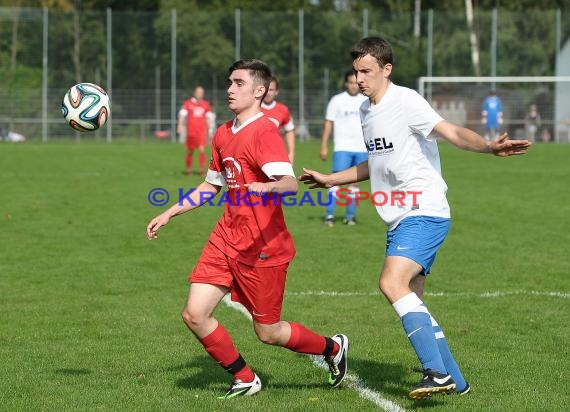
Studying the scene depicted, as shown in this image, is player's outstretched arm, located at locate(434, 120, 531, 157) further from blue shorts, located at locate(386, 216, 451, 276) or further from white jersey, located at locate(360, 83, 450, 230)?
blue shorts, located at locate(386, 216, 451, 276)

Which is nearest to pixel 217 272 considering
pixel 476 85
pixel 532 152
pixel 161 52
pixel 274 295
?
pixel 274 295

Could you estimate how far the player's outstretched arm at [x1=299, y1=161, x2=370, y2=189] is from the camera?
21.3 ft

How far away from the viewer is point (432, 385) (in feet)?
18.7

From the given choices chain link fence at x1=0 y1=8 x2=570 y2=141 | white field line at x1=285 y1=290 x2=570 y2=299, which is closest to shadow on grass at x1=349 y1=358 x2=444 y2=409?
white field line at x1=285 y1=290 x2=570 y2=299

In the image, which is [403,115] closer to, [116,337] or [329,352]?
[329,352]

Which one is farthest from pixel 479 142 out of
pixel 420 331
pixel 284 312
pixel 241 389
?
pixel 284 312

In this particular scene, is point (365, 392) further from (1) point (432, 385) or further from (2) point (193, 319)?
(2) point (193, 319)

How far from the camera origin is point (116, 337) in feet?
25.9

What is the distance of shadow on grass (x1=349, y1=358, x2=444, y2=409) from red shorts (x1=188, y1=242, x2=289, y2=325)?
859mm

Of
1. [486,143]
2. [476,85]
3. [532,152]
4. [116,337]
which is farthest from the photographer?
[476,85]

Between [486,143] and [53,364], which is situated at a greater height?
[486,143]

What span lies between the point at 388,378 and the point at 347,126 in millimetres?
8519

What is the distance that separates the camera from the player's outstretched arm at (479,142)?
18.5 ft

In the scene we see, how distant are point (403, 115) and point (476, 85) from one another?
119 feet
